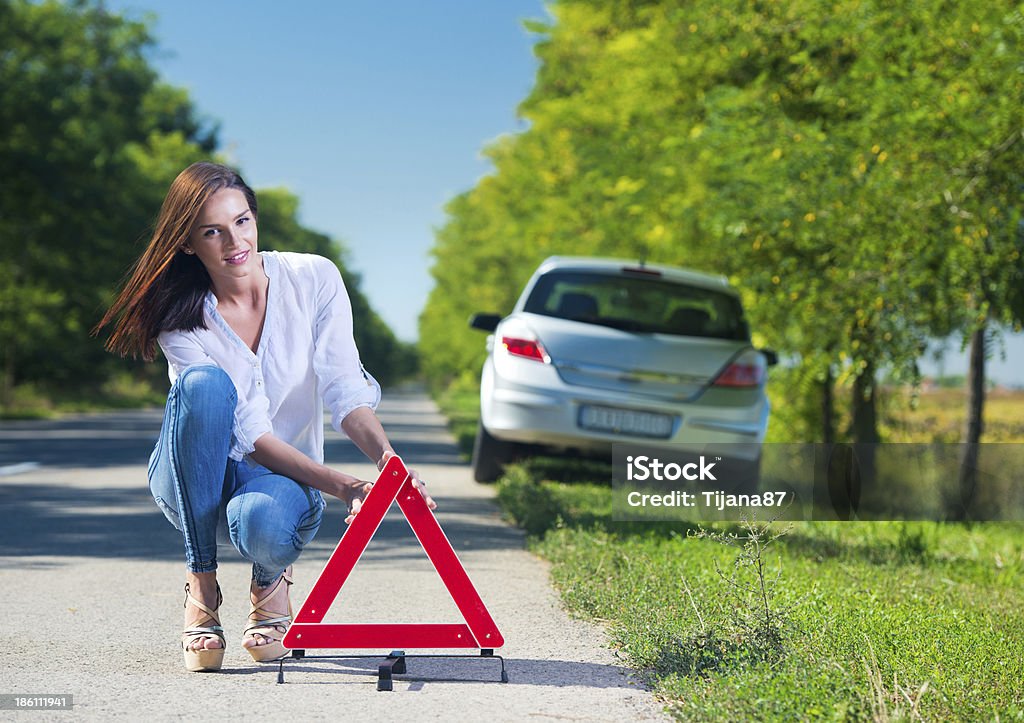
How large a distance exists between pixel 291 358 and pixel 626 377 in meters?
5.65

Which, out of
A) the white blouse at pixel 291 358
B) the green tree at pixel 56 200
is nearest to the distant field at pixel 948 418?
the white blouse at pixel 291 358

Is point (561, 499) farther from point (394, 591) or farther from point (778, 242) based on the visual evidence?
point (778, 242)

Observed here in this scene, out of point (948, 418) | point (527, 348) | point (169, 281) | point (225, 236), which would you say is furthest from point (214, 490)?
point (948, 418)

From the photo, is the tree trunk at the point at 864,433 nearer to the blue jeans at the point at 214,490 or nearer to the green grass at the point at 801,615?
the green grass at the point at 801,615

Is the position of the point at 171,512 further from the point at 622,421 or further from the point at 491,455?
the point at 491,455

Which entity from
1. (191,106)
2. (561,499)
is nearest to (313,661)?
(561,499)

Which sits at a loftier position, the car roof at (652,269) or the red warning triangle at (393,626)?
the car roof at (652,269)

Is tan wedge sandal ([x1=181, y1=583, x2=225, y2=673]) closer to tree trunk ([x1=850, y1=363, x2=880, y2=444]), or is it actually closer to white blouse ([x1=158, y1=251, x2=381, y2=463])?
white blouse ([x1=158, y1=251, x2=381, y2=463])

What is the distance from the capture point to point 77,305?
4447 cm

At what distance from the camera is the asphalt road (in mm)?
4074

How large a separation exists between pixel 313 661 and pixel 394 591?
1.66 m

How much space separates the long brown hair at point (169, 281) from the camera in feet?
14.6

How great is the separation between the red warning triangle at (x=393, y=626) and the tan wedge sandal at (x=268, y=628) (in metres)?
0.32

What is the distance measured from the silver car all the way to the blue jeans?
5.55 meters
